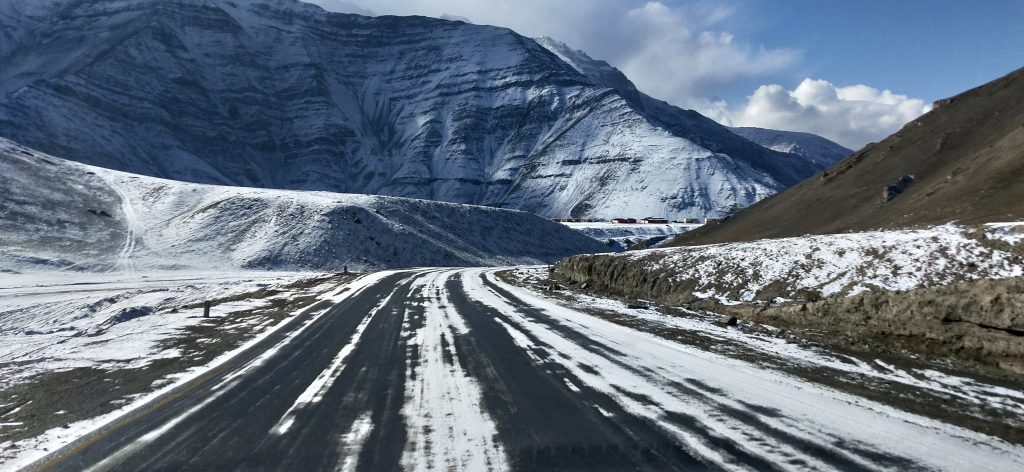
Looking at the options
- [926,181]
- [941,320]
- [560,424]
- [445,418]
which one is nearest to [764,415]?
[560,424]

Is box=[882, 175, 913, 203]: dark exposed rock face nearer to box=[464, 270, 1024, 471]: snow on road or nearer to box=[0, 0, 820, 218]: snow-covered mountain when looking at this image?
box=[464, 270, 1024, 471]: snow on road

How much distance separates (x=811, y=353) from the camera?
28.7 feet

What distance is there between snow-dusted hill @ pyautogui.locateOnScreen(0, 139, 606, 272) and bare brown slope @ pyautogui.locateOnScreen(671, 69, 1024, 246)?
2872 cm

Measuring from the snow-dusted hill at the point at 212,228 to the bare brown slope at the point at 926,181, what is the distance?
28.7m

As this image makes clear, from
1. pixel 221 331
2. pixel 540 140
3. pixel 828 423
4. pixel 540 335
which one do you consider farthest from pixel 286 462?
pixel 540 140

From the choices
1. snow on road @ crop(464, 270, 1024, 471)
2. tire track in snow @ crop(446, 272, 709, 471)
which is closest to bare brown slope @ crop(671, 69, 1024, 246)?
snow on road @ crop(464, 270, 1024, 471)

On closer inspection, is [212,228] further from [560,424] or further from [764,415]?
[764,415]

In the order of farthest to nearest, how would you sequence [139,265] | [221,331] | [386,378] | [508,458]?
[139,265] < [221,331] < [386,378] < [508,458]

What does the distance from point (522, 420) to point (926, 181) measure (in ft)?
165

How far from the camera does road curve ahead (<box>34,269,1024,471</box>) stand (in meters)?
4.48

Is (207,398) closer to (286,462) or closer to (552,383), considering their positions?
(286,462)

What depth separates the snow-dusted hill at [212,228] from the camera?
45.0 m

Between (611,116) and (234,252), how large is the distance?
418 ft

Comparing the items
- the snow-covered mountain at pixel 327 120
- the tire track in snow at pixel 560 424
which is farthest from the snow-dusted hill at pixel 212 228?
the snow-covered mountain at pixel 327 120
